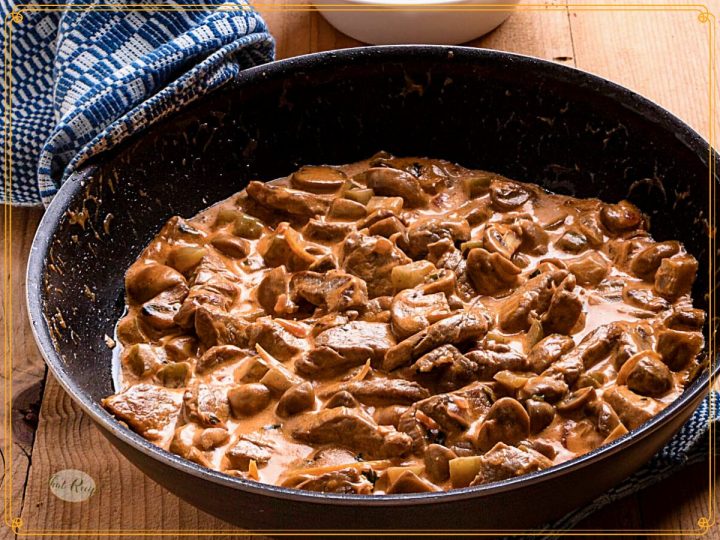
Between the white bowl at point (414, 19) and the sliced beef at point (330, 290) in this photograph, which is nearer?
the sliced beef at point (330, 290)

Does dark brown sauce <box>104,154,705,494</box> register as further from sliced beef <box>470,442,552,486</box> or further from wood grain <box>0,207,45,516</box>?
wood grain <box>0,207,45,516</box>

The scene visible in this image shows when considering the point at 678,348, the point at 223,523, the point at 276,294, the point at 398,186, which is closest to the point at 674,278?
the point at 678,348

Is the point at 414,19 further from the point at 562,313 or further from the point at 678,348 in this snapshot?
the point at 678,348

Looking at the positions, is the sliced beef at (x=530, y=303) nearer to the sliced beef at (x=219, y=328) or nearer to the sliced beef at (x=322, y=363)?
the sliced beef at (x=322, y=363)

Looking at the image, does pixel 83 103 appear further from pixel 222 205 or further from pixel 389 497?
pixel 389 497

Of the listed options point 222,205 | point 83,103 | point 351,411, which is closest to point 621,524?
point 351,411

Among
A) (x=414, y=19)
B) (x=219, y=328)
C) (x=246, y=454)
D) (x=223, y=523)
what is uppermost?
(x=414, y=19)

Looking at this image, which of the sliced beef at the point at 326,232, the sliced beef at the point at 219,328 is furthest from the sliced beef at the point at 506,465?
the sliced beef at the point at 326,232
